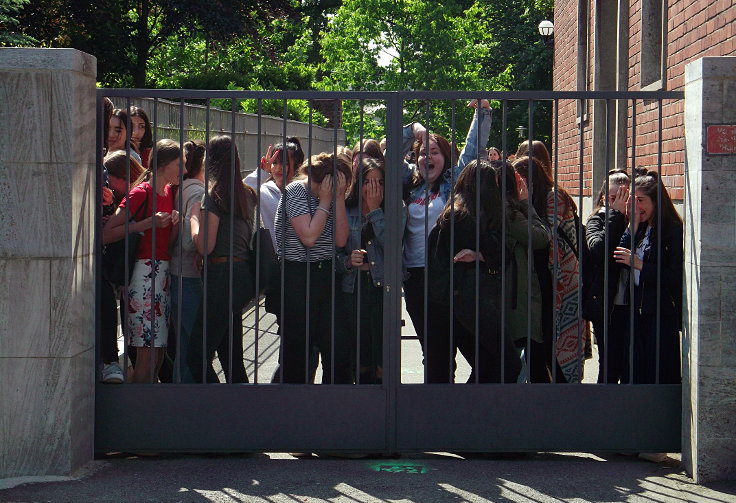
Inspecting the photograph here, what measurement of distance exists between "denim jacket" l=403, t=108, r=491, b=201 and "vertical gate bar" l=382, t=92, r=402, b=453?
202 millimetres

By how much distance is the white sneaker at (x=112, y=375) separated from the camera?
6.30m

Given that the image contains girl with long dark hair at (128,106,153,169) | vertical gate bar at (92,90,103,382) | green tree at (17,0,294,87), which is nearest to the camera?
vertical gate bar at (92,90,103,382)

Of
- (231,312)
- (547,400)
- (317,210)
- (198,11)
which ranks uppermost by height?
(198,11)

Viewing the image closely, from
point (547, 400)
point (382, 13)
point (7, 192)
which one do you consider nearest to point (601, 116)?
point (547, 400)

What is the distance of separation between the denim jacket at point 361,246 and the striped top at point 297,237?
9cm

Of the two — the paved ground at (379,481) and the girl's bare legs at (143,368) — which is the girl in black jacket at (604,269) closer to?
the paved ground at (379,481)

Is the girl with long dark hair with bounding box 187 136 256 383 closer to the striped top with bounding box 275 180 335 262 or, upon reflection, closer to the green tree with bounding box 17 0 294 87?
the striped top with bounding box 275 180 335 262

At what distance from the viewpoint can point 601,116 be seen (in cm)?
1399

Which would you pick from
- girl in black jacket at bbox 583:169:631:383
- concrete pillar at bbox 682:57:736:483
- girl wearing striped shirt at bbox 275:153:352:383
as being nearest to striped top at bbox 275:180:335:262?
girl wearing striped shirt at bbox 275:153:352:383

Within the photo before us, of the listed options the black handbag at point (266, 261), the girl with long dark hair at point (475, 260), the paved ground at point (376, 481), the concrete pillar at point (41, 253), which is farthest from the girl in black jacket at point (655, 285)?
the concrete pillar at point (41, 253)

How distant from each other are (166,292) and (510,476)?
2085mm

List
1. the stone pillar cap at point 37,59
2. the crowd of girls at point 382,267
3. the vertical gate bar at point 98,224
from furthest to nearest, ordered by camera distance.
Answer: the crowd of girls at point 382,267 → the vertical gate bar at point 98,224 → the stone pillar cap at point 37,59

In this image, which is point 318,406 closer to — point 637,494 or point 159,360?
point 159,360

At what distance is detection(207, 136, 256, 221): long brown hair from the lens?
6.29 meters
